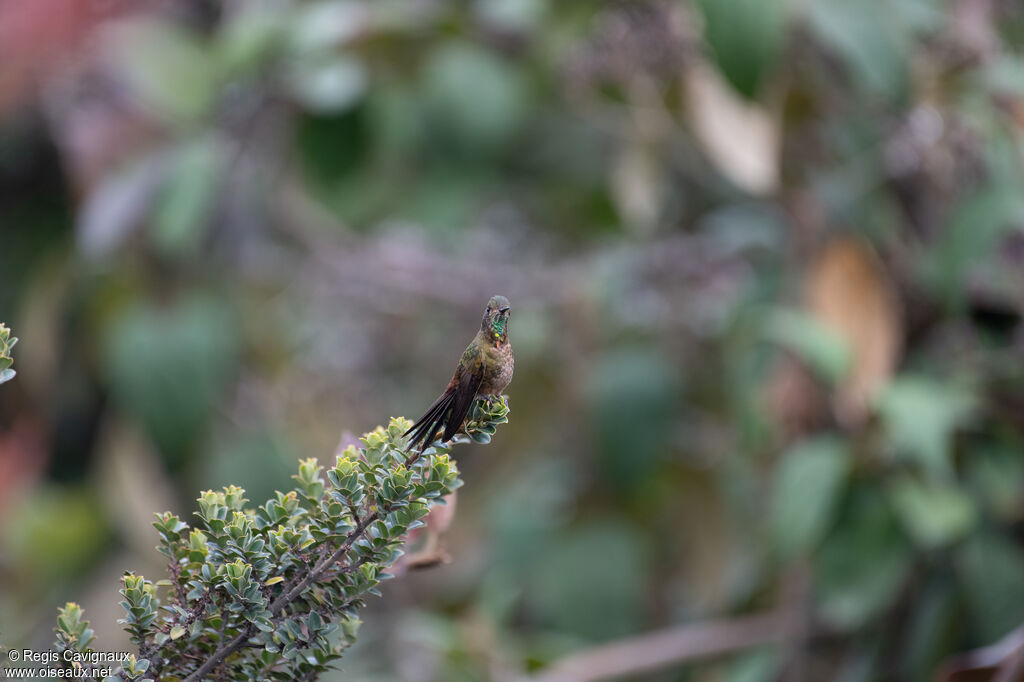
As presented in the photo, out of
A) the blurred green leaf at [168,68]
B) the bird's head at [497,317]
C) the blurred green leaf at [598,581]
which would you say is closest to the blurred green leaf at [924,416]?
the blurred green leaf at [598,581]

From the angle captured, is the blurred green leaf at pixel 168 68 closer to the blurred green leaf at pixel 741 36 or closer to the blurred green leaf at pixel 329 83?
the blurred green leaf at pixel 329 83

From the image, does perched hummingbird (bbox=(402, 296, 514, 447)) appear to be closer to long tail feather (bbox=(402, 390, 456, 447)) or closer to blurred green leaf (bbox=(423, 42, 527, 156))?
long tail feather (bbox=(402, 390, 456, 447))

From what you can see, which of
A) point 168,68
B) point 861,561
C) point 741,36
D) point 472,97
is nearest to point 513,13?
point 472,97

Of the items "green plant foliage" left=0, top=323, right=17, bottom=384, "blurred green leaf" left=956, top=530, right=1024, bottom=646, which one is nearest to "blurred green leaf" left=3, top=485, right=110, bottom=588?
"blurred green leaf" left=956, top=530, right=1024, bottom=646

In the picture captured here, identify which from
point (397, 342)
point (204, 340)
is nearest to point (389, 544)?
point (204, 340)

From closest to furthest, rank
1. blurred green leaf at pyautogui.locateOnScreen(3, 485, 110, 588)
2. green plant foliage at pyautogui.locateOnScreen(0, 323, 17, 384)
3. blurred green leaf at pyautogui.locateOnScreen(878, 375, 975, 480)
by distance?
1. green plant foliage at pyautogui.locateOnScreen(0, 323, 17, 384)
2. blurred green leaf at pyautogui.locateOnScreen(878, 375, 975, 480)
3. blurred green leaf at pyautogui.locateOnScreen(3, 485, 110, 588)

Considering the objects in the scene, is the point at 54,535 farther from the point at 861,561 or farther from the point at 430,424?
the point at 430,424
